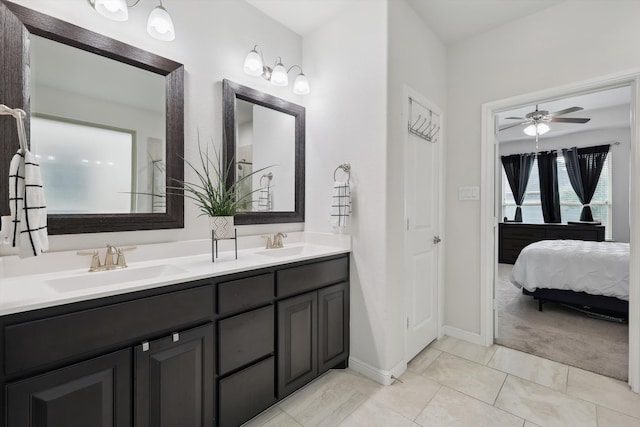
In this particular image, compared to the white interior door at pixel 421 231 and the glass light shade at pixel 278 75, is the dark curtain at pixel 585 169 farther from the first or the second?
the glass light shade at pixel 278 75

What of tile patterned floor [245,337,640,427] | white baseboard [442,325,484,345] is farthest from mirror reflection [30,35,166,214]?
white baseboard [442,325,484,345]

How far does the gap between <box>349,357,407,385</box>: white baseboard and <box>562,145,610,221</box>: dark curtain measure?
5366mm

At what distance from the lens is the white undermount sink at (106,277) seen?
1.30 m

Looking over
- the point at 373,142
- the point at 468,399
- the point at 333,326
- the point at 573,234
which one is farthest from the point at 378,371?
the point at 573,234

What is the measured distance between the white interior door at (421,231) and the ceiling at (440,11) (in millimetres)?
660

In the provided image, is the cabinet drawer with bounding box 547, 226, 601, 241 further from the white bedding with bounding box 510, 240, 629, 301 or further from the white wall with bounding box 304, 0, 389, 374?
the white wall with bounding box 304, 0, 389, 374

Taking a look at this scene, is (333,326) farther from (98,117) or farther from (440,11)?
(440,11)

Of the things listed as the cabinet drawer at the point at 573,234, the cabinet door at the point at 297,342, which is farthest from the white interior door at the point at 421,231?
the cabinet drawer at the point at 573,234

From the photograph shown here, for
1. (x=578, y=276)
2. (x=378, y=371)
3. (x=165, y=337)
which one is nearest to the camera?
(x=165, y=337)

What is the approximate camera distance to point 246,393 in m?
1.53

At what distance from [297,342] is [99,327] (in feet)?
3.40

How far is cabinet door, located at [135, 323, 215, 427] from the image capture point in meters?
1.19

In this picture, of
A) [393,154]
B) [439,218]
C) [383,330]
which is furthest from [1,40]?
[439,218]

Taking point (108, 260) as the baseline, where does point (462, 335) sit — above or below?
below
